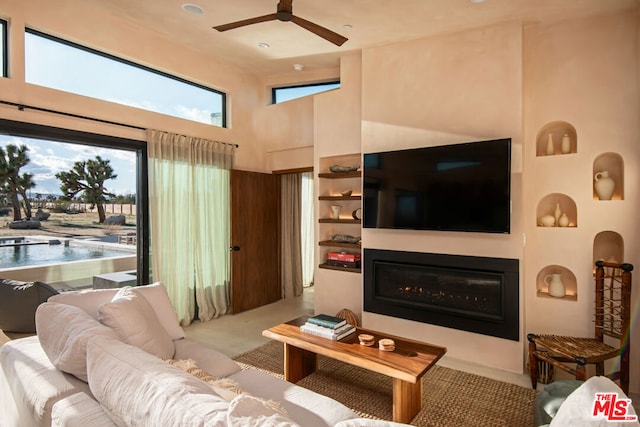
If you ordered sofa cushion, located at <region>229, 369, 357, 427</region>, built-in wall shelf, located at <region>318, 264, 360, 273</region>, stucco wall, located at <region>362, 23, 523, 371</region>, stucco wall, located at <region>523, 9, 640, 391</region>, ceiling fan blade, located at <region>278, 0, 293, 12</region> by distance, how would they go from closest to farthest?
sofa cushion, located at <region>229, 369, 357, 427</region>
ceiling fan blade, located at <region>278, 0, 293, 12</region>
stucco wall, located at <region>523, 9, 640, 391</region>
stucco wall, located at <region>362, 23, 523, 371</region>
built-in wall shelf, located at <region>318, 264, 360, 273</region>

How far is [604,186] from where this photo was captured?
3070 mm

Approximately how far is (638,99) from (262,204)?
13.6 ft

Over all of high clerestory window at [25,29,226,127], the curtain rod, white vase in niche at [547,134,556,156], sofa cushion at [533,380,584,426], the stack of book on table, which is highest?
high clerestory window at [25,29,226,127]

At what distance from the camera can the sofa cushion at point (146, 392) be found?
0.99 metres

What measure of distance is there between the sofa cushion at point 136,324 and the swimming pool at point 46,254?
1.79m

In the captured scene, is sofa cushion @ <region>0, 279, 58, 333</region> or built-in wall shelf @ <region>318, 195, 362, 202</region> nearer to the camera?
sofa cushion @ <region>0, 279, 58, 333</region>

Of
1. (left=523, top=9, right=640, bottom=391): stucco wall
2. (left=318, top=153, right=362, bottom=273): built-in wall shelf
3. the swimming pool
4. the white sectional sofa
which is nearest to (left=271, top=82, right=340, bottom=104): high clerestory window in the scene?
(left=318, top=153, right=362, bottom=273): built-in wall shelf

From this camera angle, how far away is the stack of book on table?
8.72 feet

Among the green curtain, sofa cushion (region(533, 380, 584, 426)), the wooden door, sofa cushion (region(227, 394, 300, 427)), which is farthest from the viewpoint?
the wooden door

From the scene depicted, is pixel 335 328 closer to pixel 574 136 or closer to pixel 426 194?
pixel 426 194

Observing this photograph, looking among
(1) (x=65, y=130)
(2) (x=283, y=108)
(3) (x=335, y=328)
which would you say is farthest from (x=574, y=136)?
(1) (x=65, y=130)

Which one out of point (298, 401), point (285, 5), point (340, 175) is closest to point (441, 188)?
point (340, 175)

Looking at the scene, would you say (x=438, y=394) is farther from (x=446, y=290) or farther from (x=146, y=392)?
(x=146, y=392)

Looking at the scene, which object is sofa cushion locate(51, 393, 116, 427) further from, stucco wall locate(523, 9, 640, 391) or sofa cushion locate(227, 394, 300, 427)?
stucco wall locate(523, 9, 640, 391)
